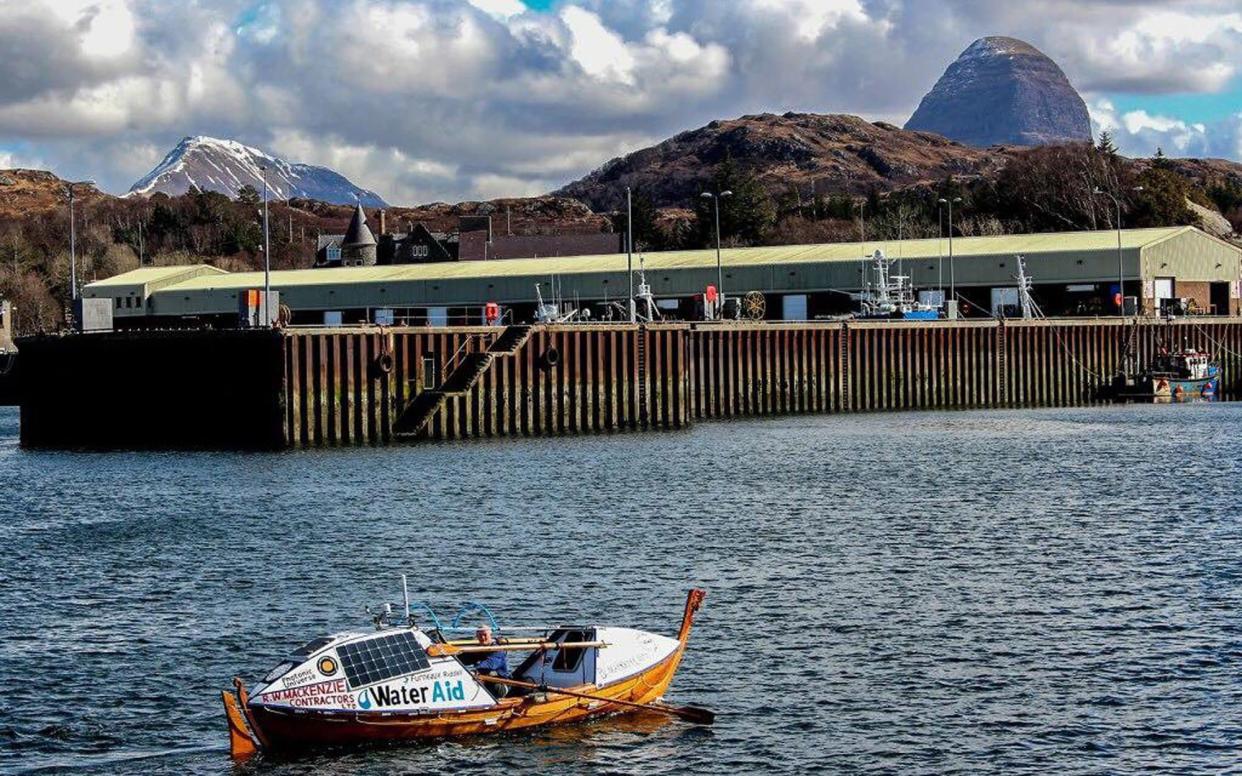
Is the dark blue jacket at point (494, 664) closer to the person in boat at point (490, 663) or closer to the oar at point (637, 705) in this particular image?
the person in boat at point (490, 663)

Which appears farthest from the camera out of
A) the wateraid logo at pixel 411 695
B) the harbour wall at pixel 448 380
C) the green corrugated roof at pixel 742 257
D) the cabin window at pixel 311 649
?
the green corrugated roof at pixel 742 257

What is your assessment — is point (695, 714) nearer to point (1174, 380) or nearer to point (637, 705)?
point (637, 705)

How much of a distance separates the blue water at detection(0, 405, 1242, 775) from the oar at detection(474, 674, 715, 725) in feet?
0.87

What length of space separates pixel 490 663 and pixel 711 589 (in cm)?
1436

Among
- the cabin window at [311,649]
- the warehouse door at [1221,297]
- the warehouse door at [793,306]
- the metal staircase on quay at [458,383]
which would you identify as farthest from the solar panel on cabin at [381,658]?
the warehouse door at [1221,297]

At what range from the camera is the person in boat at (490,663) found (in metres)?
36.6

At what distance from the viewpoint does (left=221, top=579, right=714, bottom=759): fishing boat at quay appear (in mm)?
34406

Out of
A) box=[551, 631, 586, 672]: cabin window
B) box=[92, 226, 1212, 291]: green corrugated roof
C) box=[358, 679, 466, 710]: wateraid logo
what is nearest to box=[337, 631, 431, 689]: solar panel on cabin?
box=[358, 679, 466, 710]: wateraid logo

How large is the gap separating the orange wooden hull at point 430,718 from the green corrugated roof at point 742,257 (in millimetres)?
113227

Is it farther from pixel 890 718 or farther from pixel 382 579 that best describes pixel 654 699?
pixel 382 579

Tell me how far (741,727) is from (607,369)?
6840 cm

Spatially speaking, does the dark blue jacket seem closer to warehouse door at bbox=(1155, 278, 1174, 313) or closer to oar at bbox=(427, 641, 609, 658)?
oar at bbox=(427, 641, 609, 658)

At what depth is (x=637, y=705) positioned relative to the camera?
36875 mm

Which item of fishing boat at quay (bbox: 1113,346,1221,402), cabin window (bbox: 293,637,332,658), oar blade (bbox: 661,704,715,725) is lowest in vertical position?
oar blade (bbox: 661,704,715,725)
